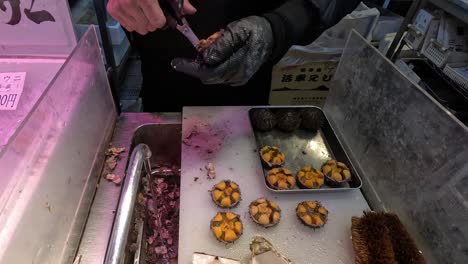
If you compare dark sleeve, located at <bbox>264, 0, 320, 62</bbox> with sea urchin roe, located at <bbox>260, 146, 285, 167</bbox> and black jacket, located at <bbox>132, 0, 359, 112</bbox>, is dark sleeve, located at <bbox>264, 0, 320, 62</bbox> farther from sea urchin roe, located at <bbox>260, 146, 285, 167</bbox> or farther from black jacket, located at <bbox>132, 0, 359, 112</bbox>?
sea urchin roe, located at <bbox>260, 146, 285, 167</bbox>

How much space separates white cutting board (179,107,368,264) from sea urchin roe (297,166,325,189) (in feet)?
0.12

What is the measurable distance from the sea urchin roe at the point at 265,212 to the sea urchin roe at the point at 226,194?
0.06m

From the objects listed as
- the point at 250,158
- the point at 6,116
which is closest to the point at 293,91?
the point at 250,158

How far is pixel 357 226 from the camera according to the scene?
87 centimetres

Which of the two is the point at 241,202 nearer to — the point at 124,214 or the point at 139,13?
the point at 124,214

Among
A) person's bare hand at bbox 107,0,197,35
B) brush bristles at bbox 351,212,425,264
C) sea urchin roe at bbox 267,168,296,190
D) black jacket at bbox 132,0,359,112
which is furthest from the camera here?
black jacket at bbox 132,0,359,112

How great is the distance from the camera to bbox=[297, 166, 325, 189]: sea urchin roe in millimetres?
1007

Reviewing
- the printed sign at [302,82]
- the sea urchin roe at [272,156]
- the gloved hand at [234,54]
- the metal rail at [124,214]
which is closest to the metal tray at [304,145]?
the sea urchin roe at [272,156]

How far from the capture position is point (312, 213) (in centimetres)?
91

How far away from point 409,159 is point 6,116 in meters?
1.30

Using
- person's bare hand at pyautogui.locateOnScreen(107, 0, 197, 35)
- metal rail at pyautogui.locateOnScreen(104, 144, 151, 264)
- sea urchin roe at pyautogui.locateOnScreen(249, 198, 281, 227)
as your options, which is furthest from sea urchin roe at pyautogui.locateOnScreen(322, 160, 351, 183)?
person's bare hand at pyautogui.locateOnScreen(107, 0, 197, 35)

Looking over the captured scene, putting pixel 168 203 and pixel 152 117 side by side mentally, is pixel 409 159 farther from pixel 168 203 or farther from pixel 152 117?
pixel 152 117

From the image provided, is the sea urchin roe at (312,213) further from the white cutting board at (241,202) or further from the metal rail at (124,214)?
the metal rail at (124,214)

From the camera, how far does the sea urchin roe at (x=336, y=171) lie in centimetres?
103
